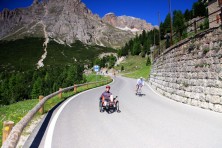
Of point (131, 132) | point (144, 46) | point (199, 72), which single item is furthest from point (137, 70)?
point (131, 132)

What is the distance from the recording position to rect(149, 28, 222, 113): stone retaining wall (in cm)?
1076

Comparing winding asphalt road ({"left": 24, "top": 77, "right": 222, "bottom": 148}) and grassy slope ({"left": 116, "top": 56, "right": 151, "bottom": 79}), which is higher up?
grassy slope ({"left": 116, "top": 56, "right": 151, "bottom": 79})

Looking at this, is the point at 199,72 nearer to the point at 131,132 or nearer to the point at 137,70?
the point at 131,132

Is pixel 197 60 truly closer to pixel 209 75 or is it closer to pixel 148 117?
pixel 209 75

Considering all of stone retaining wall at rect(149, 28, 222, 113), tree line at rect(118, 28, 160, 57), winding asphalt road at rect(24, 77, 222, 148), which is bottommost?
winding asphalt road at rect(24, 77, 222, 148)

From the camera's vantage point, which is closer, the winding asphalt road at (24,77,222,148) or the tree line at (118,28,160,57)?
the winding asphalt road at (24,77,222,148)

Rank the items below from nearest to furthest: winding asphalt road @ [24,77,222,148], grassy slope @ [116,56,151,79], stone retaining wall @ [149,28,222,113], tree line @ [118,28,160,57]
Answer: winding asphalt road @ [24,77,222,148] → stone retaining wall @ [149,28,222,113] → grassy slope @ [116,56,151,79] → tree line @ [118,28,160,57]

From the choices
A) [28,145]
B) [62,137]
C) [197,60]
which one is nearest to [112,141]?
[62,137]

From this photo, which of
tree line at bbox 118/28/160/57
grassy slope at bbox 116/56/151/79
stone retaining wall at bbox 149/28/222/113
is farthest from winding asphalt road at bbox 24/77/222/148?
tree line at bbox 118/28/160/57

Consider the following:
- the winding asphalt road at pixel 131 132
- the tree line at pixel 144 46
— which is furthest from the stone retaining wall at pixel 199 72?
the tree line at pixel 144 46

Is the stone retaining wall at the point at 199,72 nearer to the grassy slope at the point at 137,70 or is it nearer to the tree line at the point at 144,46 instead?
the grassy slope at the point at 137,70

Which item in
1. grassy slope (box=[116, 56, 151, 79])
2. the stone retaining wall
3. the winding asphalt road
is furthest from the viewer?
grassy slope (box=[116, 56, 151, 79])

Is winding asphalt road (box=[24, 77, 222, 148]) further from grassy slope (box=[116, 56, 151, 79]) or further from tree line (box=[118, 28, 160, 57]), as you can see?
tree line (box=[118, 28, 160, 57])

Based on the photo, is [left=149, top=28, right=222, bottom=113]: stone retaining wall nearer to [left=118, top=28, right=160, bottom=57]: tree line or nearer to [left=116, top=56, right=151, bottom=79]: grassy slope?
[left=116, top=56, right=151, bottom=79]: grassy slope
